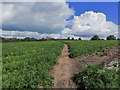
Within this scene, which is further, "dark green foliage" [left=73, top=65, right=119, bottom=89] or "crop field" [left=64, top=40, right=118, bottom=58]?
"crop field" [left=64, top=40, right=118, bottom=58]

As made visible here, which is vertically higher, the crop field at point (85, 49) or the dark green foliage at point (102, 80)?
the crop field at point (85, 49)

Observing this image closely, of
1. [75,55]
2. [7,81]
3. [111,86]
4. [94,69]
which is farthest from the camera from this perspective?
[75,55]

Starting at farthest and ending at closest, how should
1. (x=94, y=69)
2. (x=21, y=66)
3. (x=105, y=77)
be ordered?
1. (x=21, y=66)
2. (x=94, y=69)
3. (x=105, y=77)

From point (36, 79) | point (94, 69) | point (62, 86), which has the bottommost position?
point (62, 86)

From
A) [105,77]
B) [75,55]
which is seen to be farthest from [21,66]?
[75,55]

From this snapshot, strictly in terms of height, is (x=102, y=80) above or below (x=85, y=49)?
below

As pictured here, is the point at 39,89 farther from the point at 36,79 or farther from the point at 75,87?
the point at 75,87

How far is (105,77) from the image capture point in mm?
6746

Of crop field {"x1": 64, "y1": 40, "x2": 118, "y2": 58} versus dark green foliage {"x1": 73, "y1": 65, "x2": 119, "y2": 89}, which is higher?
crop field {"x1": 64, "y1": 40, "x2": 118, "y2": 58}

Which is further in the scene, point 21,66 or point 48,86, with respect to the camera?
point 21,66

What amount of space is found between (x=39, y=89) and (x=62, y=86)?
1.53m

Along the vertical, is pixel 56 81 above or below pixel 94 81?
below

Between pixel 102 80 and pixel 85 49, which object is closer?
pixel 102 80

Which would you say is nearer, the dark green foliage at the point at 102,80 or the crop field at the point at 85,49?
the dark green foliage at the point at 102,80
